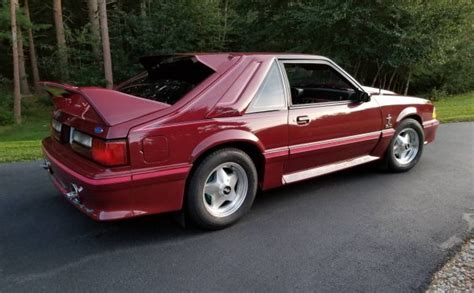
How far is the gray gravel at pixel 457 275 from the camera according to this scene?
8.21 feet

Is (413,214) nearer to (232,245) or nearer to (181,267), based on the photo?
(232,245)

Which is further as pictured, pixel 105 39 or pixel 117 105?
pixel 105 39

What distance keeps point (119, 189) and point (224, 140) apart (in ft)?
3.11

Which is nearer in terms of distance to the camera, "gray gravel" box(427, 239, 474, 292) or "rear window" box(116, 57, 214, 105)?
"gray gravel" box(427, 239, 474, 292)

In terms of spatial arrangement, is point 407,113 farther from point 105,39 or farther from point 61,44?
point 61,44

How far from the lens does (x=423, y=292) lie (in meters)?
2.47

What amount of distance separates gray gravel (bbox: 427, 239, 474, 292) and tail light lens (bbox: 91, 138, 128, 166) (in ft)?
7.48

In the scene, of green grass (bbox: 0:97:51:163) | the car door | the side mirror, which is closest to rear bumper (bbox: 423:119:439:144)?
the car door

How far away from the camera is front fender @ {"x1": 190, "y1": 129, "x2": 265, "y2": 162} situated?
313 cm

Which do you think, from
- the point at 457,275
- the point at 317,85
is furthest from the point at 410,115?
the point at 457,275

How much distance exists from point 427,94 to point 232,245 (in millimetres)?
17552

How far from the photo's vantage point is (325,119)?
399 centimetres

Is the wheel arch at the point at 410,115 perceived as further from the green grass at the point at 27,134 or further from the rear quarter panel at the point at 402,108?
the green grass at the point at 27,134

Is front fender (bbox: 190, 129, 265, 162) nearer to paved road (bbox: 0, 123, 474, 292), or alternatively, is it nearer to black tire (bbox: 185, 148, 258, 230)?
black tire (bbox: 185, 148, 258, 230)
